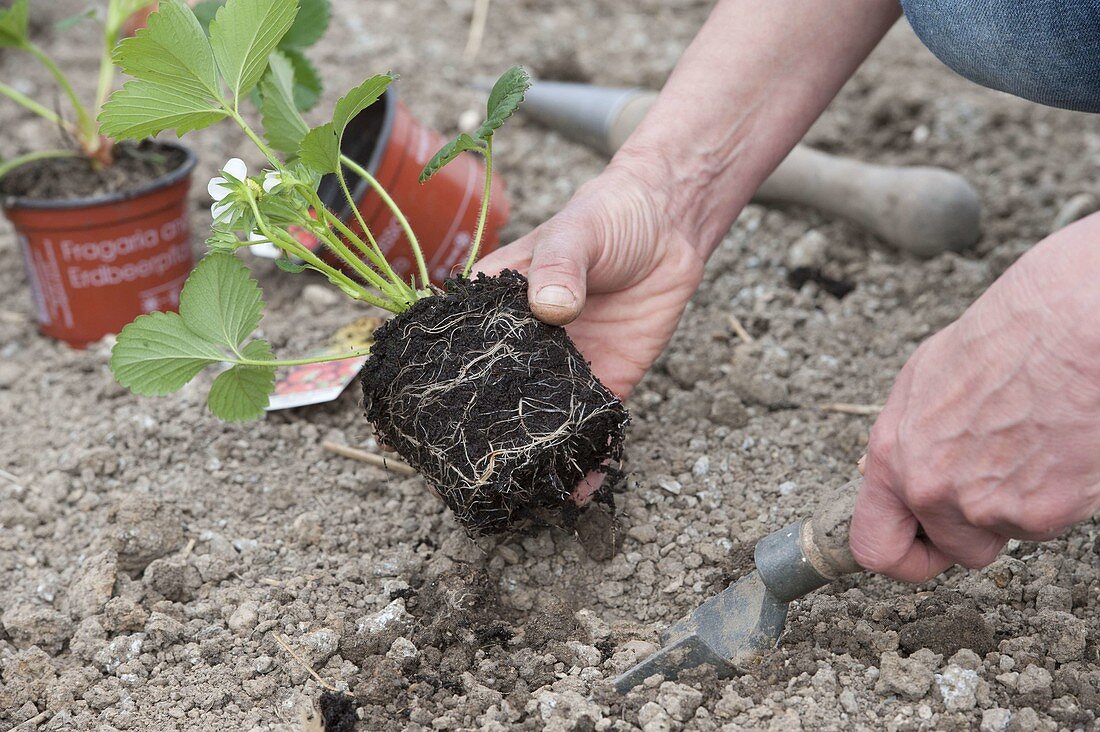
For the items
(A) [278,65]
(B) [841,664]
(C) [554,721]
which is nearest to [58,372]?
(A) [278,65]

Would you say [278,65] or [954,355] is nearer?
[954,355]

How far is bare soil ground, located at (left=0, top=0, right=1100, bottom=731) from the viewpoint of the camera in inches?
52.4

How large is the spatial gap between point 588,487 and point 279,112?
0.84m

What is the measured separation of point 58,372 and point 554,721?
1530mm

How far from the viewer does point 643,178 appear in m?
1.78

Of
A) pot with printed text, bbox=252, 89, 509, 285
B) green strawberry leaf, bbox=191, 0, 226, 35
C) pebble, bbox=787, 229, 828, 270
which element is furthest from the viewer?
pebble, bbox=787, 229, 828, 270

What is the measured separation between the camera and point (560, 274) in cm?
146

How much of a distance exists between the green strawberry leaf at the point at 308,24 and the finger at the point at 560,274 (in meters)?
0.92

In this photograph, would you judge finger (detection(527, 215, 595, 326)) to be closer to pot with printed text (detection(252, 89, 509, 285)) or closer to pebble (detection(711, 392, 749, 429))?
pebble (detection(711, 392, 749, 429))

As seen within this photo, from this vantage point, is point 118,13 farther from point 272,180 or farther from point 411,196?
point 272,180

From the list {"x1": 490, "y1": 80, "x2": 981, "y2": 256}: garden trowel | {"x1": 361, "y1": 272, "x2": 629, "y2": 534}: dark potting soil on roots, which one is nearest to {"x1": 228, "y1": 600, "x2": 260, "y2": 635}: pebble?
{"x1": 361, "y1": 272, "x2": 629, "y2": 534}: dark potting soil on roots

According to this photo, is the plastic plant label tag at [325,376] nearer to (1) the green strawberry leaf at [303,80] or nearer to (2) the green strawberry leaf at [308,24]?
(1) the green strawberry leaf at [303,80]

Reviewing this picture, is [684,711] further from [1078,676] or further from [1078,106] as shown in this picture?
[1078,106]

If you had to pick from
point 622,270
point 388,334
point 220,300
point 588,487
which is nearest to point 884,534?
point 588,487
